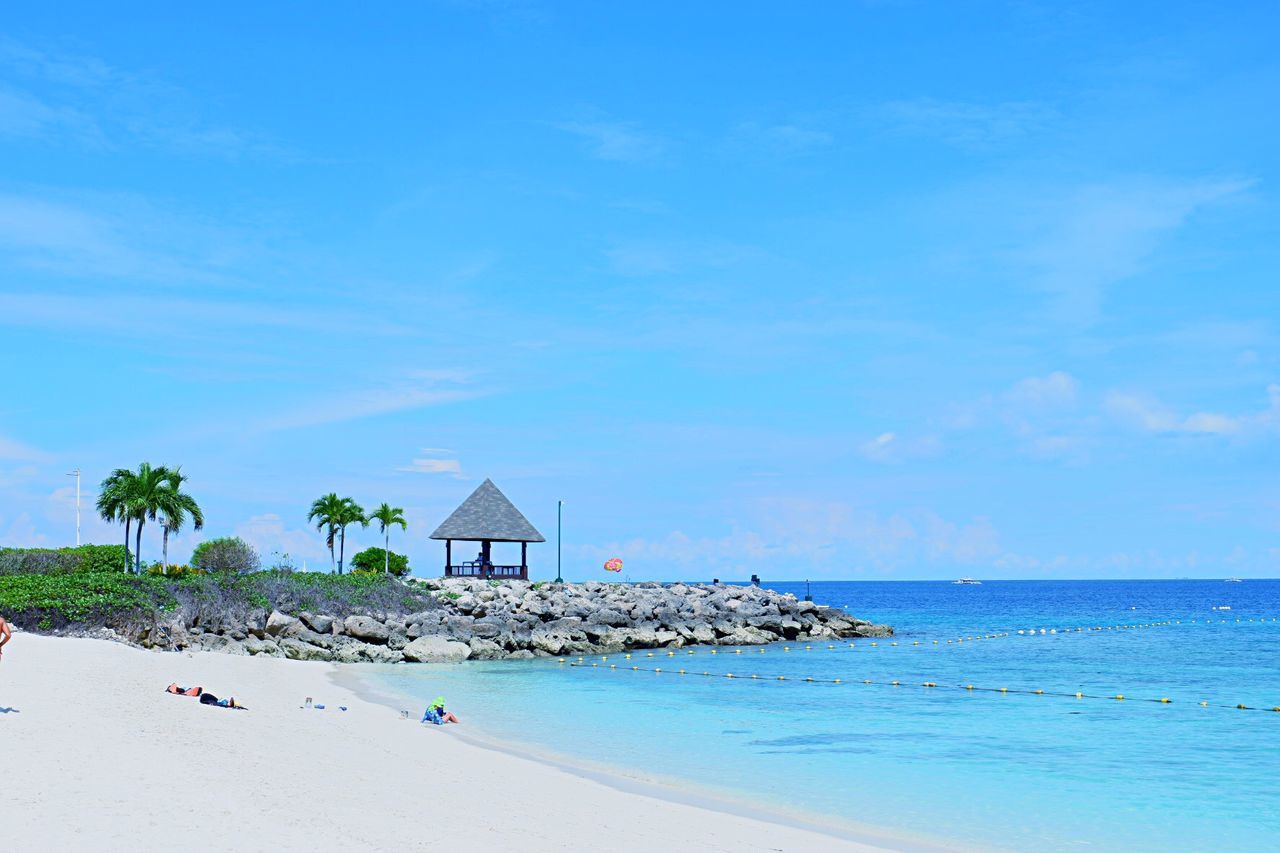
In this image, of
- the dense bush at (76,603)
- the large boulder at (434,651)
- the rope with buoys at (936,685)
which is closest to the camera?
the rope with buoys at (936,685)

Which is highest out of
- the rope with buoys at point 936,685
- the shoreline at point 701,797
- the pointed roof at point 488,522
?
the pointed roof at point 488,522

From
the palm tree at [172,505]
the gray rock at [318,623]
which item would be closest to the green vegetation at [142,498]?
the palm tree at [172,505]

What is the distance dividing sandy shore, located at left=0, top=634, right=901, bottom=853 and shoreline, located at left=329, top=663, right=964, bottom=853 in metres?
0.31

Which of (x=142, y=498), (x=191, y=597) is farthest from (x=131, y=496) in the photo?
(x=191, y=597)

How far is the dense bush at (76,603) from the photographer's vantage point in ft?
92.2

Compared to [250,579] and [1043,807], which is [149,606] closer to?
[250,579]

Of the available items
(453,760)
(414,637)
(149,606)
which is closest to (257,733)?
(453,760)

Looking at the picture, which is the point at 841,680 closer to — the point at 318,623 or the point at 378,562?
the point at 318,623

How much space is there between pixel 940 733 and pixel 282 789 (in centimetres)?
1275

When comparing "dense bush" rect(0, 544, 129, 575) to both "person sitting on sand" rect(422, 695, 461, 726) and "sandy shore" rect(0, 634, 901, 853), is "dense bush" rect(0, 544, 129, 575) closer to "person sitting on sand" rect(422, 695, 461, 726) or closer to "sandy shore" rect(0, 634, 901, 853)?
"sandy shore" rect(0, 634, 901, 853)

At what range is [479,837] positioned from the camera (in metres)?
9.55

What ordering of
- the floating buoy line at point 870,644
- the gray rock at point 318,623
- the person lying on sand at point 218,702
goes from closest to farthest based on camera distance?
the person lying on sand at point 218,702, the gray rock at point 318,623, the floating buoy line at point 870,644

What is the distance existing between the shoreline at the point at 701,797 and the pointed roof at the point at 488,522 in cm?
3304

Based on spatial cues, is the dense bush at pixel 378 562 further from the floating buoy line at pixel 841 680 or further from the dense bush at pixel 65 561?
the floating buoy line at pixel 841 680
